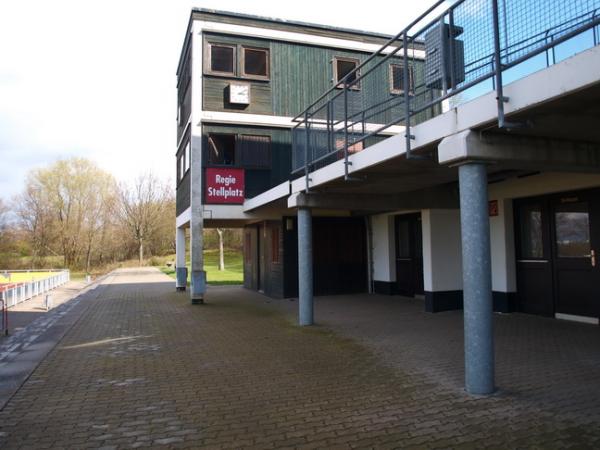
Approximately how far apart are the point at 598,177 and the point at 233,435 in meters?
6.79

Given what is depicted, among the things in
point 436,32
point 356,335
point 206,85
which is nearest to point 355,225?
point 206,85

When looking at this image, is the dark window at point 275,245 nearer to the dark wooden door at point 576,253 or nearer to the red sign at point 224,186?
the red sign at point 224,186

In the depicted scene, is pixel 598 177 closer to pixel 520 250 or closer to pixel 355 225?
pixel 520 250

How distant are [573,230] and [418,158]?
426 cm

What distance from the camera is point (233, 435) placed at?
12.7ft

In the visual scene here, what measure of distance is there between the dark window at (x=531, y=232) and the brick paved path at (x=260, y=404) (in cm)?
336

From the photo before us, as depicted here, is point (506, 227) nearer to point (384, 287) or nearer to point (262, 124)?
point (384, 287)

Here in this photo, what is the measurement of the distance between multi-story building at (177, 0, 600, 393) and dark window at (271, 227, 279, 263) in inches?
3.4

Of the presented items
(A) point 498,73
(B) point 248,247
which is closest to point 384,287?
(B) point 248,247

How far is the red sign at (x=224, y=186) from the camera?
13.1 m

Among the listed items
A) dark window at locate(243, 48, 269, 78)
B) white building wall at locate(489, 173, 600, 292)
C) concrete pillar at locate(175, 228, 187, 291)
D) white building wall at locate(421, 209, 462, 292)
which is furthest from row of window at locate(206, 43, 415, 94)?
concrete pillar at locate(175, 228, 187, 291)

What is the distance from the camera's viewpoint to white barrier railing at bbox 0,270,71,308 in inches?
541

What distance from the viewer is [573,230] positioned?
325 inches

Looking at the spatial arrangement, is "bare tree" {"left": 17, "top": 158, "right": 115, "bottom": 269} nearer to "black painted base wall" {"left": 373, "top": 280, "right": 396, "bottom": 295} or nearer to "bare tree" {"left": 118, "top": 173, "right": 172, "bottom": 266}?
"bare tree" {"left": 118, "top": 173, "right": 172, "bottom": 266}
